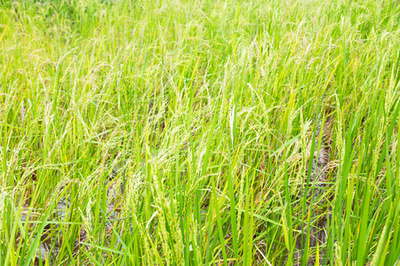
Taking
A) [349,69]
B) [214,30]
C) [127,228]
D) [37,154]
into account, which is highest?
[214,30]

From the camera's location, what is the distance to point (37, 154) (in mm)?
1531

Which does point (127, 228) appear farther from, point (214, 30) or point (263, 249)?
point (214, 30)


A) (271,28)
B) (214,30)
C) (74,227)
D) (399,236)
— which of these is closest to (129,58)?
(214,30)

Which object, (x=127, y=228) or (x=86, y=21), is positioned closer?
(x=127, y=228)

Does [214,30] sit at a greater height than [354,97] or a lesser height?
greater

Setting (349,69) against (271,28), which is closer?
(349,69)

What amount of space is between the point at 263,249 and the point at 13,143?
1.25m

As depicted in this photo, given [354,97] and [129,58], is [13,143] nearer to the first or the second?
[129,58]

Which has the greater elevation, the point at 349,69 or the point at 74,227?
the point at 349,69

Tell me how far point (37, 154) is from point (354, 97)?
1602 mm

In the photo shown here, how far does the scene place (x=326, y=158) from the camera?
64.6 inches

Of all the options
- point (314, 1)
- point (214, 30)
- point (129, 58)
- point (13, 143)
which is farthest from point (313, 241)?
point (314, 1)

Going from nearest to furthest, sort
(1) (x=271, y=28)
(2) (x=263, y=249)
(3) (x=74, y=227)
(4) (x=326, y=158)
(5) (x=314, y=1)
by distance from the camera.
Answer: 1. (3) (x=74, y=227)
2. (2) (x=263, y=249)
3. (4) (x=326, y=158)
4. (1) (x=271, y=28)
5. (5) (x=314, y=1)

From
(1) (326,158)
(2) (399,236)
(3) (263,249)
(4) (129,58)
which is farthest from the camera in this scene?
(4) (129,58)
